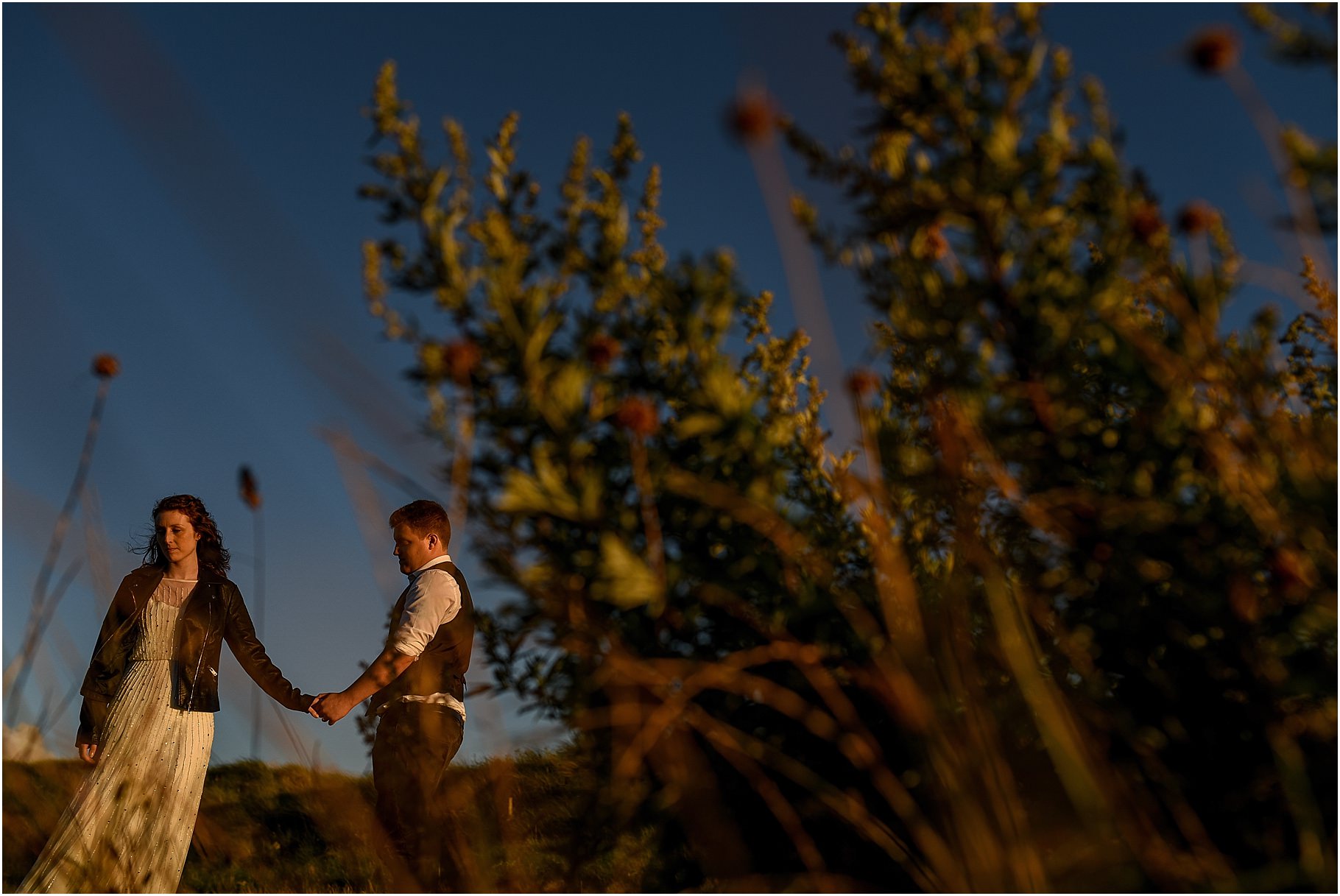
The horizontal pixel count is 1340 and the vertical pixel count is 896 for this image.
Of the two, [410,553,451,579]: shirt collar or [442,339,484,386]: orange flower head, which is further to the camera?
[410,553,451,579]: shirt collar

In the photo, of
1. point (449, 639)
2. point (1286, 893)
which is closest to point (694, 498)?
point (1286, 893)

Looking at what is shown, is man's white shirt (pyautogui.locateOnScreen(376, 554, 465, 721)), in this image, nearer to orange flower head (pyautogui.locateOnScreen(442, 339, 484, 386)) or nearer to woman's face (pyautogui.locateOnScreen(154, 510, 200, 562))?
woman's face (pyautogui.locateOnScreen(154, 510, 200, 562))

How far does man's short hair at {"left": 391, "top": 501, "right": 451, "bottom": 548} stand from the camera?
473 cm

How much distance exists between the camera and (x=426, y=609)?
428cm

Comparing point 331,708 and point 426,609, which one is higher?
point 426,609

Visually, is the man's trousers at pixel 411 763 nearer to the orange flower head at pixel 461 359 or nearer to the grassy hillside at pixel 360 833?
the grassy hillside at pixel 360 833

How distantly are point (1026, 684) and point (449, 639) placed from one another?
301 centimetres

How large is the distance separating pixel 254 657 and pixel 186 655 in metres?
0.34

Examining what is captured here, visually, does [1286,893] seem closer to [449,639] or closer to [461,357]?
[461,357]

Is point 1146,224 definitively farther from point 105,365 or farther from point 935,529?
point 105,365

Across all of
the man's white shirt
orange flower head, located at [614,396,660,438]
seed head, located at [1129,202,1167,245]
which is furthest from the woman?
seed head, located at [1129,202,1167,245]

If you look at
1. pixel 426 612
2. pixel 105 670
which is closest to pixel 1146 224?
pixel 426 612

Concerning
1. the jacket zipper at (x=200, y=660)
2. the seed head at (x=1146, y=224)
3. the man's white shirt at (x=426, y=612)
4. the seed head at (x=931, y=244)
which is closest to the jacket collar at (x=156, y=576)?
the jacket zipper at (x=200, y=660)

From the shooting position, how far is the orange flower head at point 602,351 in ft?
8.29
